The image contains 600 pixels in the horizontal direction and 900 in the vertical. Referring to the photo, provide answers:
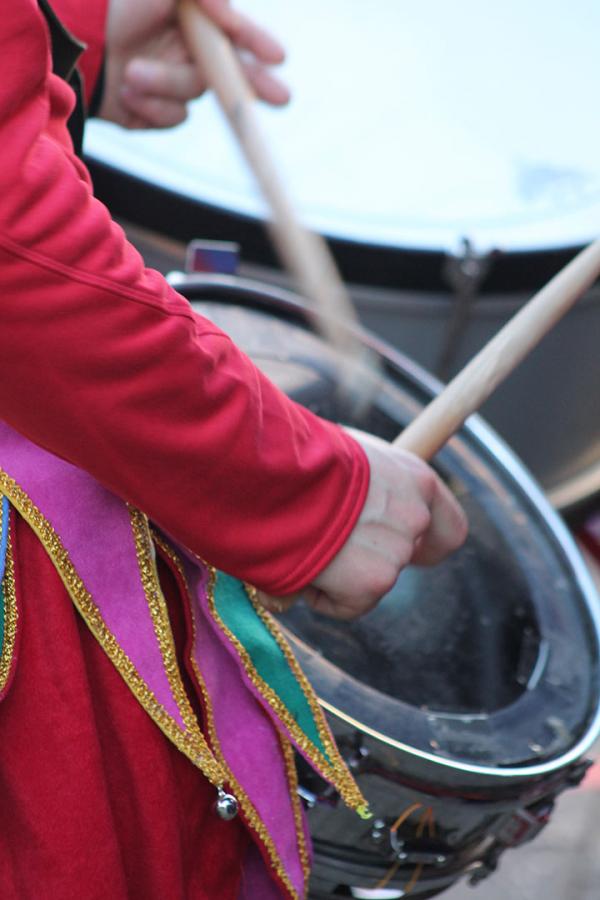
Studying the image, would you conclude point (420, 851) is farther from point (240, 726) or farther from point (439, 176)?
point (439, 176)

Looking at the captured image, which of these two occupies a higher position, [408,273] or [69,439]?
[69,439]

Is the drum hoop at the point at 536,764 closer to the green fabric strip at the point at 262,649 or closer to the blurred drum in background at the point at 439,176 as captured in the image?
the green fabric strip at the point at 262,649

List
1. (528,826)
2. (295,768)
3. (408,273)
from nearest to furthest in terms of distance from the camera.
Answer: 1. (295,768)
2. (528,826)
3. (408,273)

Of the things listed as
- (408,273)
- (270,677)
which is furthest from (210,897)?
(408,273)

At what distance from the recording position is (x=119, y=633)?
25.6 inches

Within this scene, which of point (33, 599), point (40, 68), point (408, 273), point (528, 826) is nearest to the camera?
point (40, 68)

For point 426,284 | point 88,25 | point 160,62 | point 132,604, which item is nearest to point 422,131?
point 426,284

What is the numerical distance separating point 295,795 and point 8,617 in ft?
0.77

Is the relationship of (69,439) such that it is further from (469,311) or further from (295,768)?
(469,311)

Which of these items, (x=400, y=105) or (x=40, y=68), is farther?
(x=400, y=105)

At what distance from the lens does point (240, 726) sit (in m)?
0.71

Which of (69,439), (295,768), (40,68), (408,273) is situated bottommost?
(408,273)

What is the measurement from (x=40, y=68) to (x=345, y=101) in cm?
126

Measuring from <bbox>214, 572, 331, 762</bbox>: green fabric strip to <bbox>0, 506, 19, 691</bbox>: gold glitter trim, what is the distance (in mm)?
132
